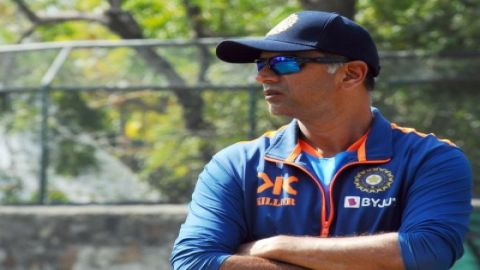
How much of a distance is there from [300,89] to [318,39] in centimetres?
16

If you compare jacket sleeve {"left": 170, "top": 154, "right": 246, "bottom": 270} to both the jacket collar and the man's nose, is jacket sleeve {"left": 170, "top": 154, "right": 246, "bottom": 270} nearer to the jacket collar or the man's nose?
the jacket collar

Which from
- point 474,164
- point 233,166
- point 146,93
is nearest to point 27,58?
point 146,93

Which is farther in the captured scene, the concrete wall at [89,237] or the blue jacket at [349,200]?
the concrete wall at [89,237]

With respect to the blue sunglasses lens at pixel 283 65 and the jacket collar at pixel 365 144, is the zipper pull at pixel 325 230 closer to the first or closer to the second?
the jacket collar at pixel 365 144

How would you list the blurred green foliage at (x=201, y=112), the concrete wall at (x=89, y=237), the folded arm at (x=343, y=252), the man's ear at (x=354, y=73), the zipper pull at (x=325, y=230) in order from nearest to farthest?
1. the folded arm at (x=343, y=252)
2. the zipper pull at (x=325, y=230)
3. the man's ear at (x=354, y=73)
4. the concrete wall at (x=89, y=237)
5. the blurred green foliage at (x=201, y=112)

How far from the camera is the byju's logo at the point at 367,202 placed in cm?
355

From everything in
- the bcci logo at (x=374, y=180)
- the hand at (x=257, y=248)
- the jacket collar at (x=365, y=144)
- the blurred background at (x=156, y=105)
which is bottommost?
the blurred background at (x=156, y=105)

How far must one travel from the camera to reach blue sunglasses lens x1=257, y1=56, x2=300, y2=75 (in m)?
3.63

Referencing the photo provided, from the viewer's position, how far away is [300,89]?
3672 millimetres

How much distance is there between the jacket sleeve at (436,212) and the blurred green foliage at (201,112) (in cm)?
562

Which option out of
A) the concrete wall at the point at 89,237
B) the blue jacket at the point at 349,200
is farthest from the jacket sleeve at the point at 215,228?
the concrete wall at the point at 89,237

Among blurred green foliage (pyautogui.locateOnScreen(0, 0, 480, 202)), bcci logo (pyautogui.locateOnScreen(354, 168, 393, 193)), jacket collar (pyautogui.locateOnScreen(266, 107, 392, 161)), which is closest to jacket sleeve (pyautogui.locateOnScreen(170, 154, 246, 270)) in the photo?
jacket collar (pyautogui.locateOnScreen(266, 107, 392, 161))

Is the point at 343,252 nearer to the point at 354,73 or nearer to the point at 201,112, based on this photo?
the point at 354,73

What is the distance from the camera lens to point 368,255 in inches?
137
